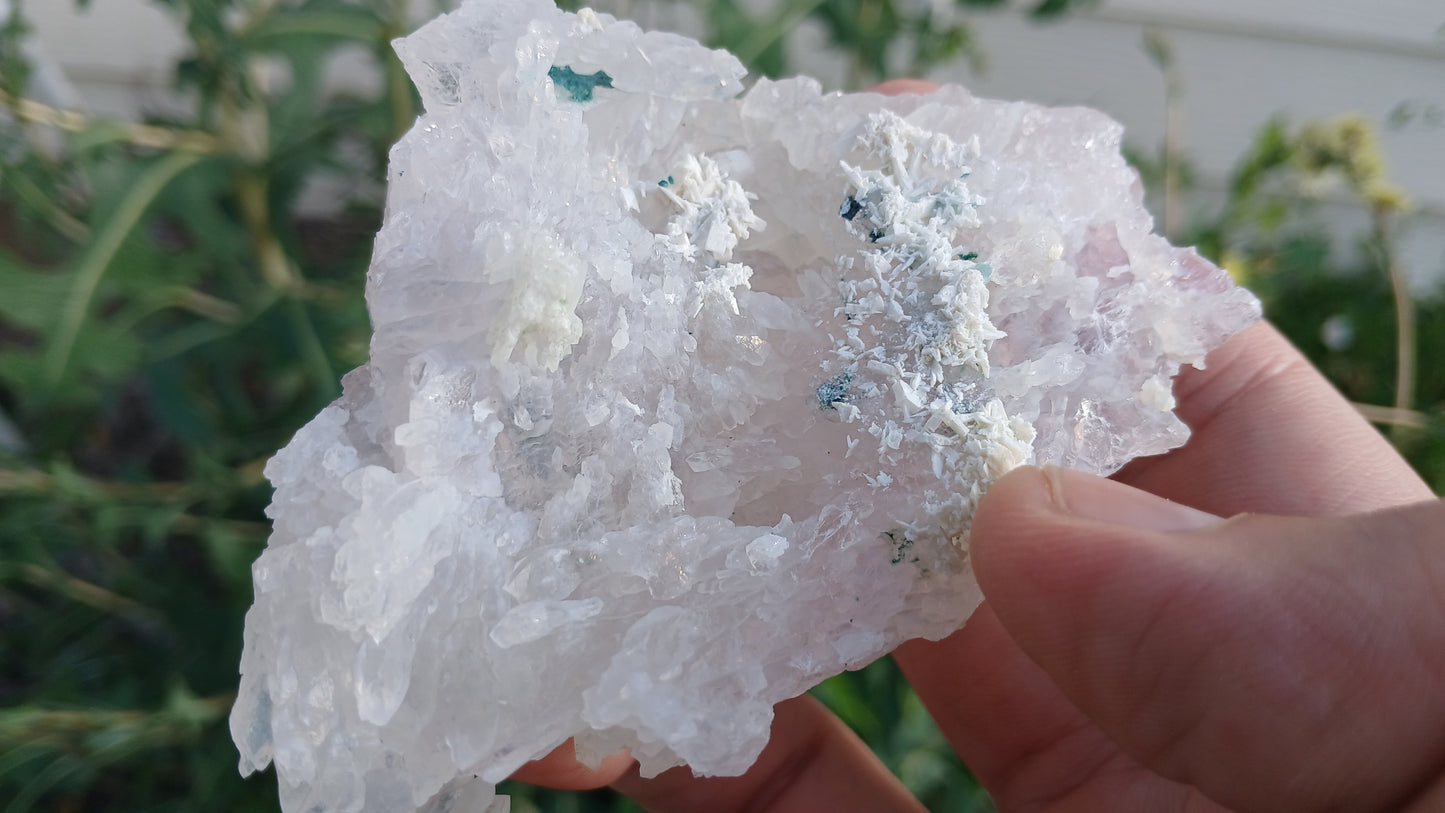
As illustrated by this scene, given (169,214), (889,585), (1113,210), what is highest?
(1113,210)

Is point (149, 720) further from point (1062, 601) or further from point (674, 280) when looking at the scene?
point (1062, 601)

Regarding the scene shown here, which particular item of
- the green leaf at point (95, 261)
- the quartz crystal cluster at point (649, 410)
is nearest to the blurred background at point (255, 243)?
the green leaf at point (95, 261)

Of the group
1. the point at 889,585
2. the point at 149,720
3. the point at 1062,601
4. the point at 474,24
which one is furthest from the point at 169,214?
the point at 1062,601

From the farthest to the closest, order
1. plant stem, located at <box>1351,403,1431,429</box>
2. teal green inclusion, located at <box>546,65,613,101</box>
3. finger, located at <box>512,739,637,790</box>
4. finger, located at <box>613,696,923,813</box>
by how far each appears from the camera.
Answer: plant stem, located at <box>1351,403,1431,429</box>
finger, located at <box>613,696,923,813</box>
finger, located at <box>512,739,637,790</box>
teal green inclusion, located at <box>546,65,613,101</box>

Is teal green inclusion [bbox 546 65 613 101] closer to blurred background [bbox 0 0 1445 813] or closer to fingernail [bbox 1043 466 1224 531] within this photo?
fingernail [bbox 1043 466 1224 531]

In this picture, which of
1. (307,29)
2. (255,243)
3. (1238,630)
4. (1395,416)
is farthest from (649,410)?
(1395,416)

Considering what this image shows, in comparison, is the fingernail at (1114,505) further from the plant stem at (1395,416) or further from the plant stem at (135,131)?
the plant stem at (135,131)

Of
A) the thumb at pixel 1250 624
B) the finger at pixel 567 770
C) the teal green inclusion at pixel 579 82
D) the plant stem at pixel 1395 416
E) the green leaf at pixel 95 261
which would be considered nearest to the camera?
the thumb at pixel 1250 624

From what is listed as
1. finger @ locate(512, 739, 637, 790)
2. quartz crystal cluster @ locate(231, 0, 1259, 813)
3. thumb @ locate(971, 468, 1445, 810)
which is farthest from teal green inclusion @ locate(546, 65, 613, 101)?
finger @ locate(512, 739, 637, 790)
